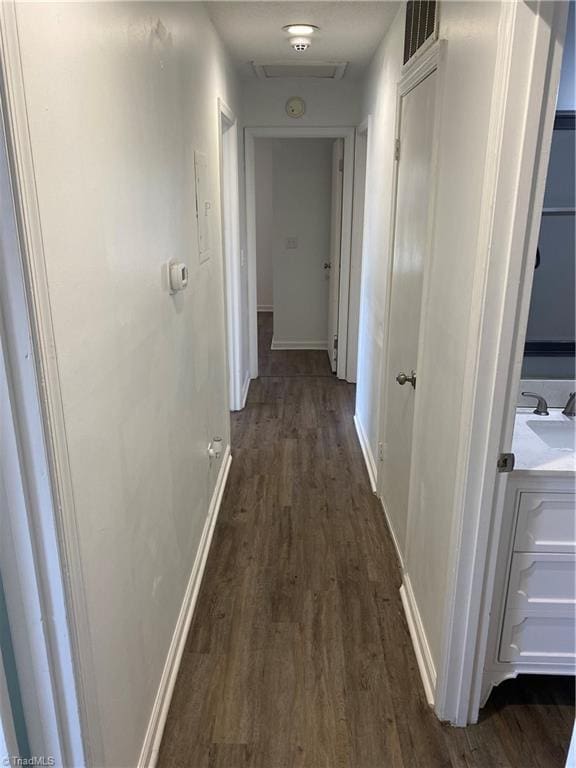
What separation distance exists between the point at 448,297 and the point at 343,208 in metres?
3.03

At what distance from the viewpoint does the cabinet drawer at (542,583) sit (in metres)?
1.67

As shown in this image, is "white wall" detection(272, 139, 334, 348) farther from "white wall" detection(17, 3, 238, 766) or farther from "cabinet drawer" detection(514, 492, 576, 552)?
"cabinet drawer" detection(514, 492, 576, 552)

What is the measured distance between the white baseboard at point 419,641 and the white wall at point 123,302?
2.84 ft

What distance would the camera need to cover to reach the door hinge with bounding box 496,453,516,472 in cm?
150

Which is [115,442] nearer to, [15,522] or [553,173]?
[15,522]

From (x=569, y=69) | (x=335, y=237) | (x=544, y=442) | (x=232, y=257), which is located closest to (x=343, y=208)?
(x=335, y=237)

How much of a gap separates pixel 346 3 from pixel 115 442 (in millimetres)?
2182

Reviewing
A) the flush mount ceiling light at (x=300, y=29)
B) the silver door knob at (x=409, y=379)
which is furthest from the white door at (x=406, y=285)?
the flush mount ceiling light at (x=300, y=29)

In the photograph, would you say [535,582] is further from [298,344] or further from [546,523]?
[298,344]

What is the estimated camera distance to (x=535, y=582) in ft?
5.56

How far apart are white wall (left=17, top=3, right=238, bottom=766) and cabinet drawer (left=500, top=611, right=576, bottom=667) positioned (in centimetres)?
107

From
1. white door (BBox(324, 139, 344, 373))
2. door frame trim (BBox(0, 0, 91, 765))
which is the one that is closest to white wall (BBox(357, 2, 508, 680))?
door frame trim (BBox(0, 0, 91, 765))

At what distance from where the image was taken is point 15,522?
99 centimetres

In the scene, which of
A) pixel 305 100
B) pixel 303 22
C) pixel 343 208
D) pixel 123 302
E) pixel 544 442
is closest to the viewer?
pixel 123 302
